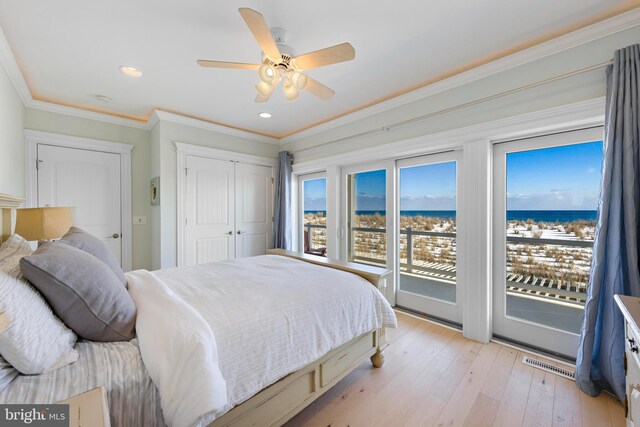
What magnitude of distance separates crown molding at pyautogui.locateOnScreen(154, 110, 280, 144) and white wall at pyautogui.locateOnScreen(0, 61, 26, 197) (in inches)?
46.2

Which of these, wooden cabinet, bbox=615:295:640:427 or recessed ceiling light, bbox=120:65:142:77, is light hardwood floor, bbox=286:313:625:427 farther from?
recessed ceiling light, bbox=120:65:142:77

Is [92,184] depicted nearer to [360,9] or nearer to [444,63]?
[360,9]

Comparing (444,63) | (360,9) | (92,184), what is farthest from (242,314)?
(92,184)

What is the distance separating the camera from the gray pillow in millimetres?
956

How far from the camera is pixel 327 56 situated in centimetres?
165

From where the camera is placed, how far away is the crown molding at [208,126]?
329 centimetres

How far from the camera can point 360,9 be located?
1.65m

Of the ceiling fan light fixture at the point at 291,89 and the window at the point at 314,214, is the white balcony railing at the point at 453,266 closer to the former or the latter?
the window at the point at 314,214

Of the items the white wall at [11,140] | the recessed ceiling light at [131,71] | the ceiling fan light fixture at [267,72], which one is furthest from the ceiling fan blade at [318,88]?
the white wall at [11,140]

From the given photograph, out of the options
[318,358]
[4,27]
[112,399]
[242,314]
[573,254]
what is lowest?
[318,358]

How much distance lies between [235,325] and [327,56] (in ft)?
5.33

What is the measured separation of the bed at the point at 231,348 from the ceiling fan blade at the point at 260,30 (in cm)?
147

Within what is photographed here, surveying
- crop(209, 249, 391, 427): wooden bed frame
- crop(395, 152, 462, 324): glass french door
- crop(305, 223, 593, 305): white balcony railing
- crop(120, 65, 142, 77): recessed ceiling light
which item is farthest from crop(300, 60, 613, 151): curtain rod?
crop(120, 65, 142, 77): recessed ceiling light

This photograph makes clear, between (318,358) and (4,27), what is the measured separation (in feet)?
9.90
